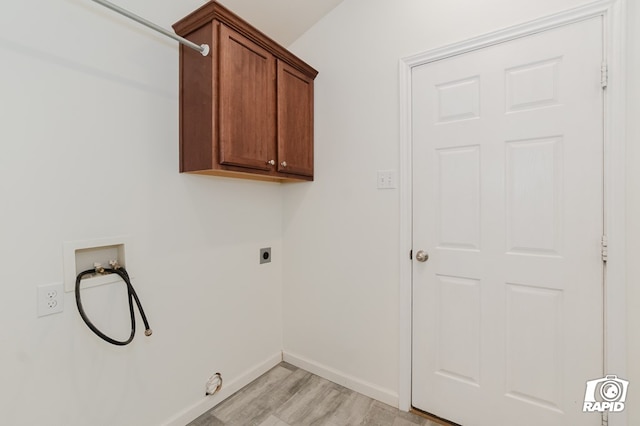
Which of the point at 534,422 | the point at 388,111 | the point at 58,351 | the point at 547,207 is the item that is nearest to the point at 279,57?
the point at 388,111

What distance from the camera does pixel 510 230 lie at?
4.90 ft

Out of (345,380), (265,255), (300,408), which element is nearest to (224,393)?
(300,408)

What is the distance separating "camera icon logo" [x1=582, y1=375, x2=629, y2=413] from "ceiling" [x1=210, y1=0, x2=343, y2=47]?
2.53m

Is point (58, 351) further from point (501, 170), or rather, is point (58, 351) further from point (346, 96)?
point (501, 170)

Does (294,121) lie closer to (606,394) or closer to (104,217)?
(104,217)

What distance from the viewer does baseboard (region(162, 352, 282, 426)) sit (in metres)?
1.63

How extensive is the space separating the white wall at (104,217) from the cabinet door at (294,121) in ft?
1.37

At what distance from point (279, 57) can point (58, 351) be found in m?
1.81

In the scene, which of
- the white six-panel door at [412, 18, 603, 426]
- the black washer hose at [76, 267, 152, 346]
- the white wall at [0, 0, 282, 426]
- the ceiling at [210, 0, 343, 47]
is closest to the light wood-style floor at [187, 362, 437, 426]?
the white wall at [0, 0, 282, 426]

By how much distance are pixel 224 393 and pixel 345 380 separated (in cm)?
78

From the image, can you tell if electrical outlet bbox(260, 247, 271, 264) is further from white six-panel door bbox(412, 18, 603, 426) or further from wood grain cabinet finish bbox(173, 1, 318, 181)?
white six-panel door bbox(412, 18, 603, 426)

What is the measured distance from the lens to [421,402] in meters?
1.75

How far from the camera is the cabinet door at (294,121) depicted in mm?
1821

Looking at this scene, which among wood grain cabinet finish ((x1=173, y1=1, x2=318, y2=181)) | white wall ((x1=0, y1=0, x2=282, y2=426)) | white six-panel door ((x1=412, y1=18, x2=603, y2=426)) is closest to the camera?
white wall ((x1=0, y1=0, x2=282, y2=426))
